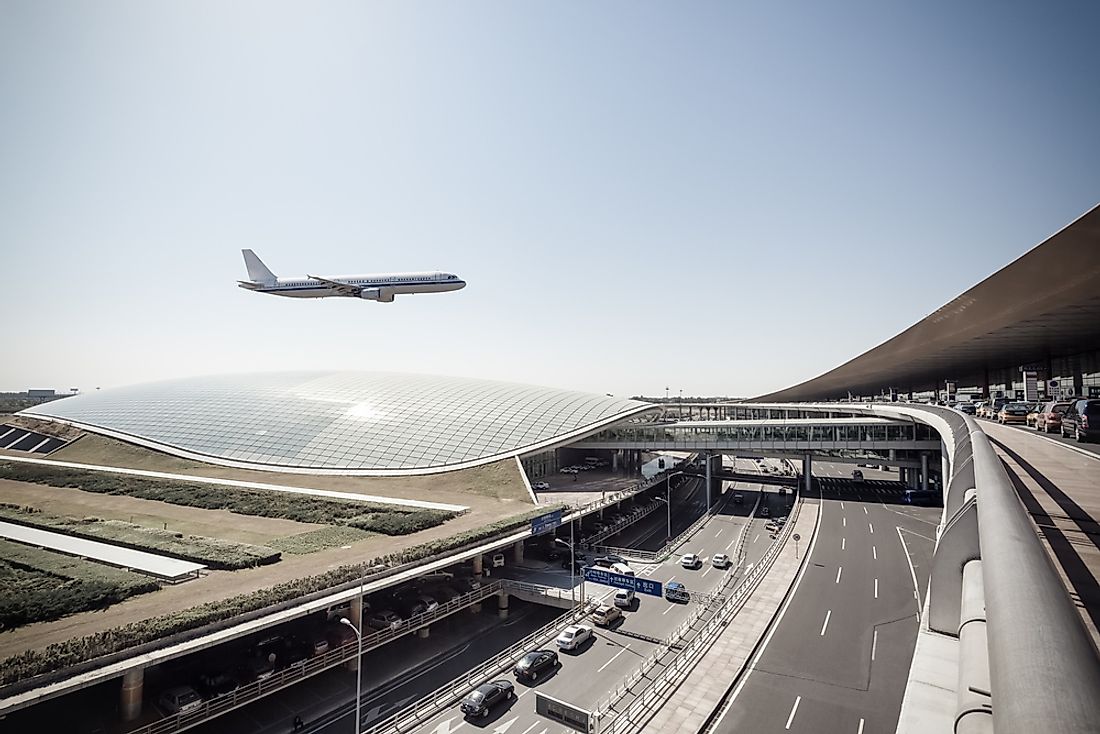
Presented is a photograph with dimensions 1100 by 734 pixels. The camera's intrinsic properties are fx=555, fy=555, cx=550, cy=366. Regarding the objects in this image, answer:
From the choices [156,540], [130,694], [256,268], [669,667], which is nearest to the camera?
[130,694]

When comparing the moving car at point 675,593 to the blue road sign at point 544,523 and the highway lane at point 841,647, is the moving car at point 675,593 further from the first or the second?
the blue road sign at point 544,523

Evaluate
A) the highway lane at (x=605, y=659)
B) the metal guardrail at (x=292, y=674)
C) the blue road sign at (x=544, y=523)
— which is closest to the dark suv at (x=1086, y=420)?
the highway lane at (x=605, y=659)

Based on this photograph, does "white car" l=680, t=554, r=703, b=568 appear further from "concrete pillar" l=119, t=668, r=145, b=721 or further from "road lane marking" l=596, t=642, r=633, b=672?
"concrete pillar" l=119, t=668, r=145, b=721

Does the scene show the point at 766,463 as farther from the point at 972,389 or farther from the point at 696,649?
the point at 696,649

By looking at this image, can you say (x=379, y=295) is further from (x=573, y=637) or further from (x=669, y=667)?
A: (x=669, y=667)

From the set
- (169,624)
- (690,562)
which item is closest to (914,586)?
(690,562)
